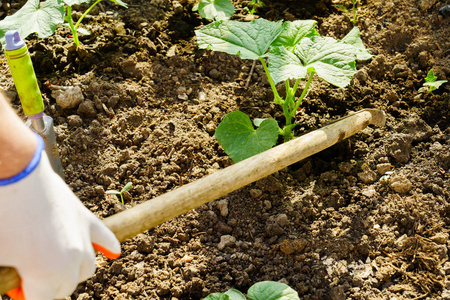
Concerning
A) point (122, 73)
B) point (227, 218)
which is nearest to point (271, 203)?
point (227, 218)

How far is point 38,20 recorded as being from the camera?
85.6 inches

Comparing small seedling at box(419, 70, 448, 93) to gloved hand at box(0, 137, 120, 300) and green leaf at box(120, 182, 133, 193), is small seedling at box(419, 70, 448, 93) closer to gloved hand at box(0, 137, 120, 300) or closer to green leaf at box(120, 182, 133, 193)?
green leaf at box(120, 182, 133, 193)

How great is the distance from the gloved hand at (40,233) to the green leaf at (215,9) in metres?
1.71

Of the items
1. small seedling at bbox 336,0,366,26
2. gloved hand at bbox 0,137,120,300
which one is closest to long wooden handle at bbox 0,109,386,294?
gloved hand at bbox 0,137,120,300

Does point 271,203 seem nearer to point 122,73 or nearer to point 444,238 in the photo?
point 444,238

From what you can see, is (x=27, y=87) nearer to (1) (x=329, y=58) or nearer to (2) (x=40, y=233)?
(2) (x=40, y=233)

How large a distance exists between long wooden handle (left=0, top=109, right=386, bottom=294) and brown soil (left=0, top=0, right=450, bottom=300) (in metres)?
0.28

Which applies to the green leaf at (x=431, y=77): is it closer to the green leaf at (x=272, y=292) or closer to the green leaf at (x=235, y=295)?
the green leaf at (x=272, y=292)

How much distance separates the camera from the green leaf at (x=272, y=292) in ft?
5.28

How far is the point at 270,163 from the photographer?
1.75m

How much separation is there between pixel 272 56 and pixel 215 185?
0.69 m

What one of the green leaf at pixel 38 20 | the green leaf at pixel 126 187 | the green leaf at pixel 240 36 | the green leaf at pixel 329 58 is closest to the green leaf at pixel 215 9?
the green leaf at pixel 240 36

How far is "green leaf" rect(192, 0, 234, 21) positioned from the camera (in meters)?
2.55

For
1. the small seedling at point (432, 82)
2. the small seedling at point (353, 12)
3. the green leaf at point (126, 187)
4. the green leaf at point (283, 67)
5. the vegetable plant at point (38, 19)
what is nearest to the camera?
the green leaf at point (283, 67)
